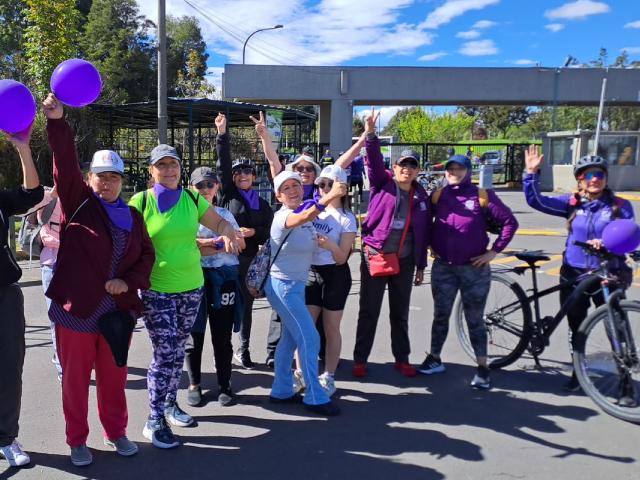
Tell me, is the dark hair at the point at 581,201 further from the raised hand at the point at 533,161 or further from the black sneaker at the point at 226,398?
the black sneaker at the point at 226,398

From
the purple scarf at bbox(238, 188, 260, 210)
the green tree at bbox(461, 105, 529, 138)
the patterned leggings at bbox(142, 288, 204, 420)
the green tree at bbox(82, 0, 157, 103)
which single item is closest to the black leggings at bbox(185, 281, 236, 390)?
the patterned leggings at bbox(142, 288, 204, 420)

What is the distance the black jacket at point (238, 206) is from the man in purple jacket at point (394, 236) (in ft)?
3.04

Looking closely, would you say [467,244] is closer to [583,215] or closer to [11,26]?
[583,215]

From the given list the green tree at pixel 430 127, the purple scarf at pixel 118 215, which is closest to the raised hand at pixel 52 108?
the purple scarf at pixel 118 215

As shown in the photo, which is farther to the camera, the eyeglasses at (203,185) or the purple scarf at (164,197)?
the eyeglasses at (203,185)

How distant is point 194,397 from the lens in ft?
13.9

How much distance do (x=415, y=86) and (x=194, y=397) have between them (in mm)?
22526

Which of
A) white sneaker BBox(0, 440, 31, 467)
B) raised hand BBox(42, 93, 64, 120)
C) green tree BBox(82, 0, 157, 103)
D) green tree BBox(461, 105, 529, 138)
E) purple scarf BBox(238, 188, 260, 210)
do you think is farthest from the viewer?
green tree BBox(461, 105, 529, 138)

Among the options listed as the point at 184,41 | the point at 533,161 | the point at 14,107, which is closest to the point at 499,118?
the point at 184,41

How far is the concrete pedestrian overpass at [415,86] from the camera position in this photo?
23.8 metres

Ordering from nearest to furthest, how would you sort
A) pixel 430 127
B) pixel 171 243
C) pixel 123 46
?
pixel 171 243 → pixel 123 46 → pixel 430 127

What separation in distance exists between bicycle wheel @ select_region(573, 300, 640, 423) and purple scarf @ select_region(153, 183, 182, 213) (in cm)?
309

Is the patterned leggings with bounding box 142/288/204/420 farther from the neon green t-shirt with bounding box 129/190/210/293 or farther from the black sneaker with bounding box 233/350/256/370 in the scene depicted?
the black sneaker with bounding box 233/350/256/370

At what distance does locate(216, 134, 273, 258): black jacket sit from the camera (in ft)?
16.1
